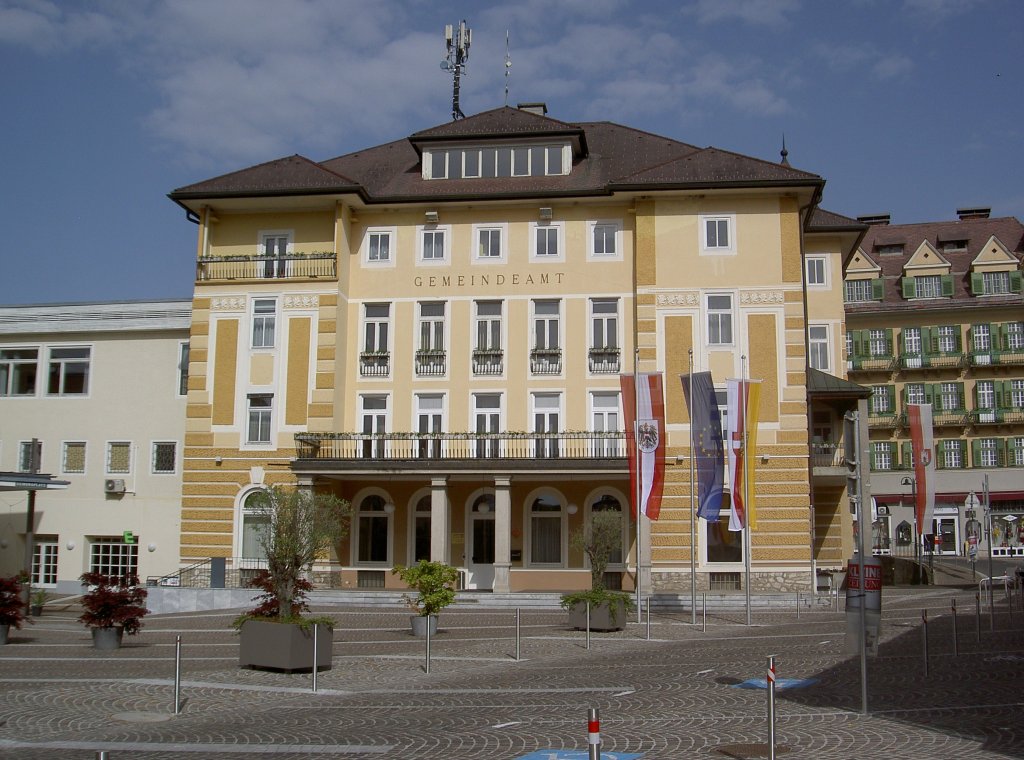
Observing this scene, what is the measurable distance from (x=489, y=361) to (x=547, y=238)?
4.64m

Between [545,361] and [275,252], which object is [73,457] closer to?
[275,252]

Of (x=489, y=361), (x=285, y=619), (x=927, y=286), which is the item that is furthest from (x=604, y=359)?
(x=927, y=286)

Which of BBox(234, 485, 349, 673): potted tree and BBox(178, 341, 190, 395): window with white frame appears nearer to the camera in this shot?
BBox(234, 485, 349, 673): potted tree

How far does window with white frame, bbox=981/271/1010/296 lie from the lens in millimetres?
63844

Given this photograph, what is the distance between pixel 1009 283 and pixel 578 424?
37.4 metres

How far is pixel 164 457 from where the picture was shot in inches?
1547

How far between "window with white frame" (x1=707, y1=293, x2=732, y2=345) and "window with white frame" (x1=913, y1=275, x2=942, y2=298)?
33.3m

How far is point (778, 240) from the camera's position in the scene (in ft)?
121

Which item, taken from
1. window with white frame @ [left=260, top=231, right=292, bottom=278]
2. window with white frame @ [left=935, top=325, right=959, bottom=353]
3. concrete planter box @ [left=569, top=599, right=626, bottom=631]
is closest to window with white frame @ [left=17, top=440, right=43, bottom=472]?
window with white frame @ [left=260, top=231, right=292, bottom=278]

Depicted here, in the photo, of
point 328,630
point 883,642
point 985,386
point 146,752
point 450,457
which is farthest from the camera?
point 985,386

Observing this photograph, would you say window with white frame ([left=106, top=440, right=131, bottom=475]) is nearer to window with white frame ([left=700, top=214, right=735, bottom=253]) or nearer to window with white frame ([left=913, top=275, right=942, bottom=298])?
window with white frame ([left=700, top=214, right=735, bottom=253])

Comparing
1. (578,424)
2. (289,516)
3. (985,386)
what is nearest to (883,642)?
(289,516)

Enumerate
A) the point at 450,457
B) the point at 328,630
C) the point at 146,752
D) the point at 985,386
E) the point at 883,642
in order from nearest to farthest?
the point at 146,752 → the point at 328,630 → the point at 883,642 → the point at 450,457 → the point at 985,386

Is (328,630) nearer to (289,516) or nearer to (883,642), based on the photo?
(289,516)
